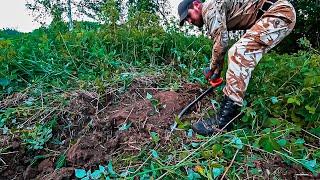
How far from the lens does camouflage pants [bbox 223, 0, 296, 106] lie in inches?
110

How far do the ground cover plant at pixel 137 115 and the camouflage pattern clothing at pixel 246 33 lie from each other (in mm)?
228

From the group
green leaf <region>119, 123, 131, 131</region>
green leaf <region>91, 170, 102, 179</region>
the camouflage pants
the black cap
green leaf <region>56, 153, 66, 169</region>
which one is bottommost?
green leaf <region>56, 153, 66, 169</region>

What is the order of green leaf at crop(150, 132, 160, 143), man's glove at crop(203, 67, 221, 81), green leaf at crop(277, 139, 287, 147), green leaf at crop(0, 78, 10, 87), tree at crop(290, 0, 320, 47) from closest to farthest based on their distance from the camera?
green leaf at crop(277, 139, 287, 147) < green leaf at crop(150, 132, 160, 143) < man's glove at crop(203, 67, 221, 81) < green leaf at crop(0, 78, 10, 87) < tree at crop(290, 0, 320, 47)

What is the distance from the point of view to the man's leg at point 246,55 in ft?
9.14

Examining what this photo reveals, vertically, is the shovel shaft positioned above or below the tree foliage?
below

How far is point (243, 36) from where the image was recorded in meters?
2.88

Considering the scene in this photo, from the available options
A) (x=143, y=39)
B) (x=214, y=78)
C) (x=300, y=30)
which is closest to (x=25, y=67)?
(x=143, y=39)

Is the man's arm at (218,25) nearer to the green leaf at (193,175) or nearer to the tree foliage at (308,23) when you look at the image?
the green leaf at (193,175)

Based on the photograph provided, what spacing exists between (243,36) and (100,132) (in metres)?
1.25

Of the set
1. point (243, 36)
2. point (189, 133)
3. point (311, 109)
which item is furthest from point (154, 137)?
point (311, 109)

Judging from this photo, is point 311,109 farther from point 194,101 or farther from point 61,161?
point 61,161

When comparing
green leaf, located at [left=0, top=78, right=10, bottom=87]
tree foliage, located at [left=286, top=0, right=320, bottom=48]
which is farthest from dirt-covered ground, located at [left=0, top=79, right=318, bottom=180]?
tree foliage, located at [left=286, top=0, right=320, bottom=48]

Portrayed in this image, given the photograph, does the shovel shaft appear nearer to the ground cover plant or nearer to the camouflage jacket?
the ground cover plant

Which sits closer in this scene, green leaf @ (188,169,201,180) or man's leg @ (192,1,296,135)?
green leaf @ (188,169,201,180)
